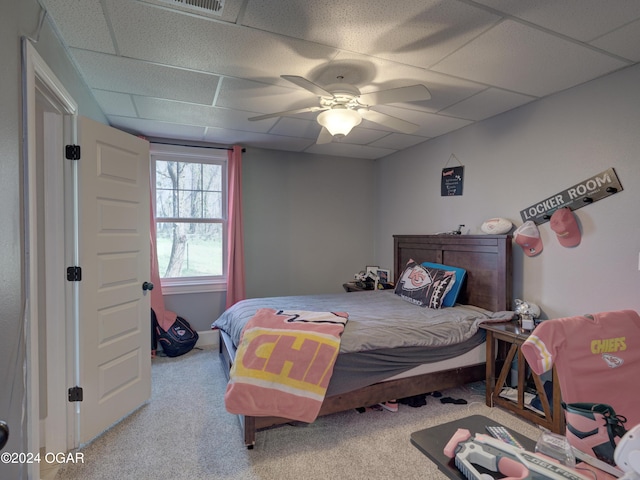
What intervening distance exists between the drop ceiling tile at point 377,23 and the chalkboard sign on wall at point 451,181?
1696 mm

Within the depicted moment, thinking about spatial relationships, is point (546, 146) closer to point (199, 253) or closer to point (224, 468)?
point (224, 468)

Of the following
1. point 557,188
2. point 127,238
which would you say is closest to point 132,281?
point 127,238

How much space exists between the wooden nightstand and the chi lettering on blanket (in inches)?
49.9

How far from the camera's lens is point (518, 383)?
2.36m

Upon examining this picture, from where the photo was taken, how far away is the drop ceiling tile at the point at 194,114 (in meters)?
2.84

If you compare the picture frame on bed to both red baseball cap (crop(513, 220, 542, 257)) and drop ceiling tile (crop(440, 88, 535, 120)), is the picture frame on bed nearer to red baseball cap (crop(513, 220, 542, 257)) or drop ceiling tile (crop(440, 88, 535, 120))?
→ red baseball cap (crop(513, 220, 542, 257))

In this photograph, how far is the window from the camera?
3.92 metres

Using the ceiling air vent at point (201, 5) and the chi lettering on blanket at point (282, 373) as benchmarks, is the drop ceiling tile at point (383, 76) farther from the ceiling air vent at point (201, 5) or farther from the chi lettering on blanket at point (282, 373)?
the chi lettering on blanket at point (282, 373)

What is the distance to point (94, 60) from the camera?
2133mm

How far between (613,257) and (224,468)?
9.41 ft

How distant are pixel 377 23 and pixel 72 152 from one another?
Result: 1.98 metres

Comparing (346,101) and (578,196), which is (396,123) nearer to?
(346,101)

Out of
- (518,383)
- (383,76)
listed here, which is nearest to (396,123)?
(383,76)

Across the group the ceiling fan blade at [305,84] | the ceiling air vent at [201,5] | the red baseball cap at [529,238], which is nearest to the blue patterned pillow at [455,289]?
the red baseball cap at [529,238]
